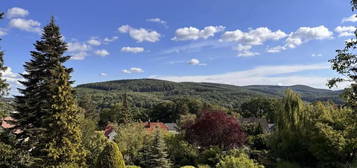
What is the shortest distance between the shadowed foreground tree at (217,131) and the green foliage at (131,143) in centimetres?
483

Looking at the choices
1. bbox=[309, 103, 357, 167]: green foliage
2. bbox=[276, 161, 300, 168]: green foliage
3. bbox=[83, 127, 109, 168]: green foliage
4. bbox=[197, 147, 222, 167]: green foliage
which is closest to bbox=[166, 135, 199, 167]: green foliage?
bbox=[197, 147, 222, 167]: green foliage

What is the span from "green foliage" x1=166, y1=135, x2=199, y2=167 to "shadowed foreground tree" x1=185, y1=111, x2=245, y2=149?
1.05 m

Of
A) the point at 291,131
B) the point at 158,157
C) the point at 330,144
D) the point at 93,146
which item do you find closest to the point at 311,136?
the point at 330,144

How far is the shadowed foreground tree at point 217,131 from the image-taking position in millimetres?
22344

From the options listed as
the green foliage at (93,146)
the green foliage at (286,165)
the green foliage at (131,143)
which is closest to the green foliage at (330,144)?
the green foliage at (286,165)

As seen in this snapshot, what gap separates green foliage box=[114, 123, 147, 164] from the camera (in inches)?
945

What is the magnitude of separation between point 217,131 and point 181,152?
12.0 feet

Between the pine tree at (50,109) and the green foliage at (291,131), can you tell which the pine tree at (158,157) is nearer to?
the pine tree at (50,109)

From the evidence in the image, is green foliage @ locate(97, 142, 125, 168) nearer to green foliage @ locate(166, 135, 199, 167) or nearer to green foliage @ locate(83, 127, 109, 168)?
green foliage @ locate(83, 127, 109, 168)

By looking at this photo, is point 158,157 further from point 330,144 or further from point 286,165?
point 330,144

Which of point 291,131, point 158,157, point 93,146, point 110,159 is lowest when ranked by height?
point 158,157

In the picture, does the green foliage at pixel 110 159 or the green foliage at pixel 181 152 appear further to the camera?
the green foliage at pixel 181 152

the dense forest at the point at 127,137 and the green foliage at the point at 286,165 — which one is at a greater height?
the dense forest at the point at 127,137

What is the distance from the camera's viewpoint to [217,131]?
2261 centimetres
